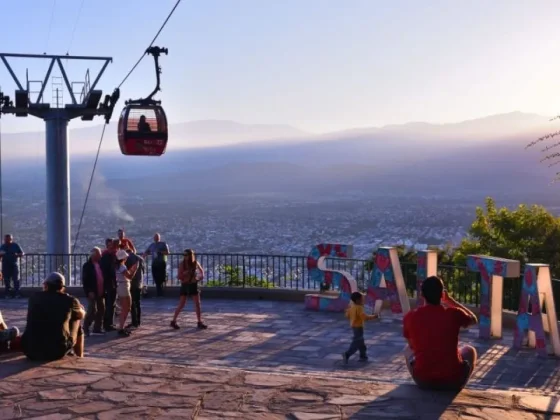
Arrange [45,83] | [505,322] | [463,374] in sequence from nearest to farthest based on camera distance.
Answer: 1. [463,374]
2. [505,322]
3. [45,83]

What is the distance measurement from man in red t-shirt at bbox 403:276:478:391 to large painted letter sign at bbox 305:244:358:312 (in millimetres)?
8531

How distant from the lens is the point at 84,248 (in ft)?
197

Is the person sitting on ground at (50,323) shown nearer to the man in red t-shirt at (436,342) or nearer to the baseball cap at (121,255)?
the man in red t-shirt at (436,342)

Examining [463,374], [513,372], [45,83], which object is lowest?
[513,372]

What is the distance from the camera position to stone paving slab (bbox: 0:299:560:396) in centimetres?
1141

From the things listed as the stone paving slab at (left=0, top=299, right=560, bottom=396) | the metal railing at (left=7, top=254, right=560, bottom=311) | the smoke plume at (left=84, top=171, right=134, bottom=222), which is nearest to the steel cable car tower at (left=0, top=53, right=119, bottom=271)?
the metal railing at (left=7, top=254, right=560, bottom=311)

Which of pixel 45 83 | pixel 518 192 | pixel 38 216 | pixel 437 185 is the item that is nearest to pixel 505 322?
pixel 45 83

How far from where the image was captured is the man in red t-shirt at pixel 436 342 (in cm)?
797

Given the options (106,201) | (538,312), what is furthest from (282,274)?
(106,201)

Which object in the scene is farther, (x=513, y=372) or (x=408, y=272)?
(x=408, y=272)

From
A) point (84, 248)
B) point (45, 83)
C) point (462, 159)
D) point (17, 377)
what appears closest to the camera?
point (17, 377)

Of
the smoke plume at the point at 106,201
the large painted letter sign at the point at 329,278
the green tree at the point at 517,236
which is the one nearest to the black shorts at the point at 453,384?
the large painted letter sign at the point at 329,278

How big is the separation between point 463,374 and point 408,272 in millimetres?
12232

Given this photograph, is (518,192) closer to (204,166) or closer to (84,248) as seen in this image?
(84,248)
